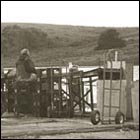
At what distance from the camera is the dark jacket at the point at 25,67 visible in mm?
16781

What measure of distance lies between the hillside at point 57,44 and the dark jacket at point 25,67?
459 cm

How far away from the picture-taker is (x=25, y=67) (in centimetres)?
1681

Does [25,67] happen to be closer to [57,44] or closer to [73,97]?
[73,97]

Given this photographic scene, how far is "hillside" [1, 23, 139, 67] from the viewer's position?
79.6 feet

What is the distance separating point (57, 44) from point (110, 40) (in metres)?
5.56

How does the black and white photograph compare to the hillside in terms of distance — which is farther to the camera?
the hillside

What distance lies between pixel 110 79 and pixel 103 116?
3.18 ft

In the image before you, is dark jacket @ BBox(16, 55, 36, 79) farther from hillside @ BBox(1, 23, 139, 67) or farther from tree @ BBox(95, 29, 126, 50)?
tree @ BBox(95, 29, 126, 50)

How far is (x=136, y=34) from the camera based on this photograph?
29078 millimetres

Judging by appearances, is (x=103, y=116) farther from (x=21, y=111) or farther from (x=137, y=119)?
(x=21, y=111)

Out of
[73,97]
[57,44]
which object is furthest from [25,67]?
[57,44]

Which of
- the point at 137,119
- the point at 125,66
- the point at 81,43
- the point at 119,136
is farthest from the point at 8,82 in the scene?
the point at 81,43

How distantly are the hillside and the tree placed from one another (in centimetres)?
27

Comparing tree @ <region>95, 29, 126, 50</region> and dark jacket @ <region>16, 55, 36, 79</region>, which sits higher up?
tree @ <region>95, 29, 126, 50</region>
